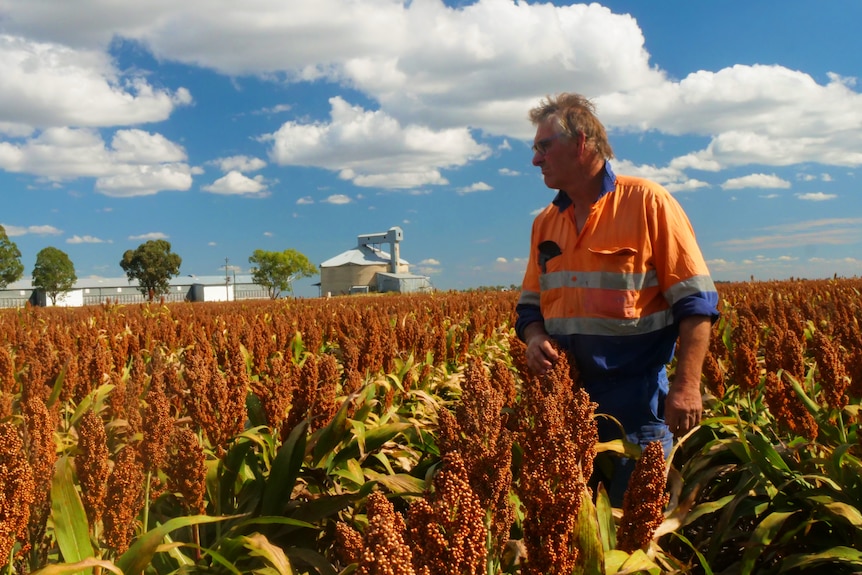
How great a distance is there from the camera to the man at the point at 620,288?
2.94 metres

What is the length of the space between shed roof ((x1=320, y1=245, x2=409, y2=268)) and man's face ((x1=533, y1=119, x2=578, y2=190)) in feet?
319

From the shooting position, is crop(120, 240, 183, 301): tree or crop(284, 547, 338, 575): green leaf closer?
crop(284, 547, 338, 575): green leaf

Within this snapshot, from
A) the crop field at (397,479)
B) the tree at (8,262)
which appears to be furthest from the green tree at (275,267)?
the crop field at (397,479)

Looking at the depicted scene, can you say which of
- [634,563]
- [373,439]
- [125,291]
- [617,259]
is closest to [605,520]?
[634,563]

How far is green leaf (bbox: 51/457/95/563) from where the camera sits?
2.08 m

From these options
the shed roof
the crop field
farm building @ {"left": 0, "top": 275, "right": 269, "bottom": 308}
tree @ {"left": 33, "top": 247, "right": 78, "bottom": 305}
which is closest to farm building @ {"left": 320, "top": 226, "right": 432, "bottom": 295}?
the shed roof

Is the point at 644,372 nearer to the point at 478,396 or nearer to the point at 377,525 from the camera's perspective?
the point at 478,396

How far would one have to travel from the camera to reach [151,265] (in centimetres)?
8438

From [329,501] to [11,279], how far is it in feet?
284

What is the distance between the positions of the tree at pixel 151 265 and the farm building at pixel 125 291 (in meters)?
3.87

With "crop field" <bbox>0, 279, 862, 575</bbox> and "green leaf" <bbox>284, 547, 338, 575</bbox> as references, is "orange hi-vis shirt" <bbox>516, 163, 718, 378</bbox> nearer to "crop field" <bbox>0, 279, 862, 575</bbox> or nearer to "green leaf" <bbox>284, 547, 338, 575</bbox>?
"crop field" <bbox>0, 279, 862, 575</bbox>

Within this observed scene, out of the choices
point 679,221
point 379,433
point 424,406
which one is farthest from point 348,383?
point 679,221

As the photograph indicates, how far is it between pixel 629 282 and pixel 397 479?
138 cm

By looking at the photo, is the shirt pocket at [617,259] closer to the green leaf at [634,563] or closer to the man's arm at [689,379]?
the man's arm at [689,379]
